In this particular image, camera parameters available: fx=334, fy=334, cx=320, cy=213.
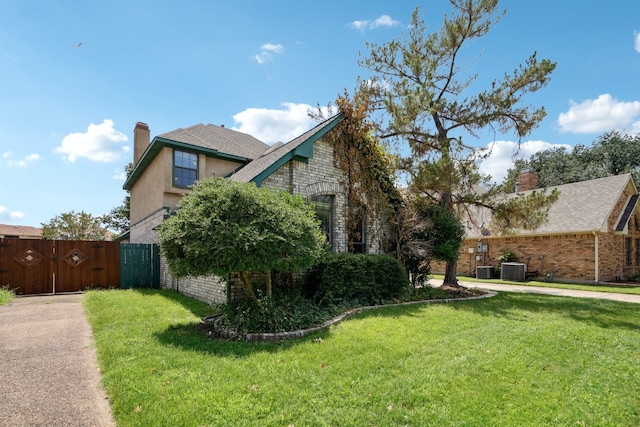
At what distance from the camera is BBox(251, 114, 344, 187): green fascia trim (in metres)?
8.77

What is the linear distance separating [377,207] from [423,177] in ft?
6.09

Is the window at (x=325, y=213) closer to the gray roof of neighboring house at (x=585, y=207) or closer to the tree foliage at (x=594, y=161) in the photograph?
the gray roof of neighboring house at (x=585, y=207)

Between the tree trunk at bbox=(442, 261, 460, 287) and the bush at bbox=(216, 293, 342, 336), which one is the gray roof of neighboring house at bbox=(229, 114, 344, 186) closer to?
the bush at bbox=(216, 293, 342, 336)

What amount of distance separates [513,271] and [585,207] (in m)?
4.83

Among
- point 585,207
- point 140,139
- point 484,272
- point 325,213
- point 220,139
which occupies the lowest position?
point 484,272

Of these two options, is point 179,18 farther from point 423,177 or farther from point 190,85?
point 423,177

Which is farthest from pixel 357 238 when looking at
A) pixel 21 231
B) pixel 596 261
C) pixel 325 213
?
pixel 21 231

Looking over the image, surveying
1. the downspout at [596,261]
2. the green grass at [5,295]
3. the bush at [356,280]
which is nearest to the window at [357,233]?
the bush at [356,280]

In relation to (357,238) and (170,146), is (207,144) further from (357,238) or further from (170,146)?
(357,238)

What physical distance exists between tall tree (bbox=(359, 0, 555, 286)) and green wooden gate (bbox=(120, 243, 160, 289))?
34.3ft

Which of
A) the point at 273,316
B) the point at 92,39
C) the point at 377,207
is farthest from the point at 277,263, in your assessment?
the point at 92,39

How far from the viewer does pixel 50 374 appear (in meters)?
4.36

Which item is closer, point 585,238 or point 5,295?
point 5,295

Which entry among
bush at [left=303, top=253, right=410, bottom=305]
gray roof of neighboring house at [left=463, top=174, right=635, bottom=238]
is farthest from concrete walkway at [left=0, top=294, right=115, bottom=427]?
gray roof of neighboring house at [left=463, top=174, right=635, bottom=238]
